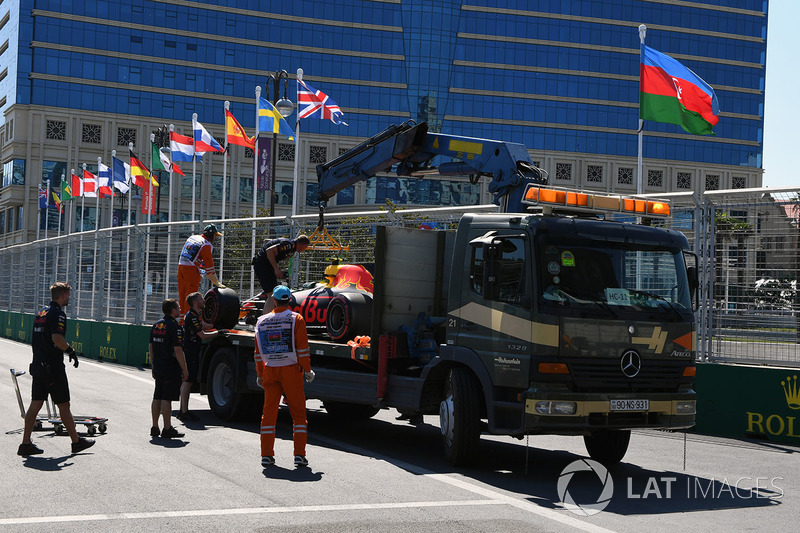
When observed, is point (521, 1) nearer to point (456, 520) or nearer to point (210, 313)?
point (210, 313)

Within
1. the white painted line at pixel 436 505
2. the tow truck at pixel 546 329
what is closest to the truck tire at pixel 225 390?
the tow truck at pixel 546 329

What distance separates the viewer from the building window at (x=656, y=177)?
8688cm

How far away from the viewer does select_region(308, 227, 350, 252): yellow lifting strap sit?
15124 millimetres

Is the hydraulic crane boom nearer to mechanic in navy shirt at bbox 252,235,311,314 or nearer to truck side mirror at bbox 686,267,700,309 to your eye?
mechanic in navy shirt at bbox 252,235,311,314

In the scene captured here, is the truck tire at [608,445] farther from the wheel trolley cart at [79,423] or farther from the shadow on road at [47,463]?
the wheel trolley cart at [79,423]

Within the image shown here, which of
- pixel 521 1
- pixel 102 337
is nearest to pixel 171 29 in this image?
pixel 521 1

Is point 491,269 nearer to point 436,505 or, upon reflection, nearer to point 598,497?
point 598,497

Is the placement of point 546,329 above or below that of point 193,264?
below

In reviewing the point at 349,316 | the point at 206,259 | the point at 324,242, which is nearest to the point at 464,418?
the point at 349,316

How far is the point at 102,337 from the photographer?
24.2 meters

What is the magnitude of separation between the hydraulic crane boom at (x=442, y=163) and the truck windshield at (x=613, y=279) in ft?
7.13

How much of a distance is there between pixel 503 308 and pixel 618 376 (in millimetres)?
1362

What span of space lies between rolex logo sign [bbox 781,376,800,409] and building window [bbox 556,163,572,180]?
74.3 metres

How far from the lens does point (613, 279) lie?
31.7 ft
